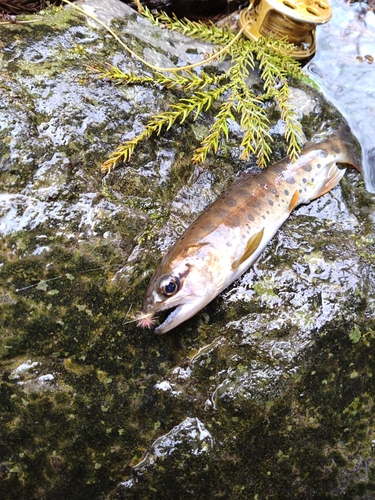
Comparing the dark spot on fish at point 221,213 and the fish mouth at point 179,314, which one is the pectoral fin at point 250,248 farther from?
the fish mouth at point 179,314

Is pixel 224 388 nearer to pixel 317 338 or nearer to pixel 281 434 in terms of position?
pixel 281 434

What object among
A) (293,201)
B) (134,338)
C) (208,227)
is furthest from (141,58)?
(134,338)

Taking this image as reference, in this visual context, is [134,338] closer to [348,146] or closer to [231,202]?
[231,202]

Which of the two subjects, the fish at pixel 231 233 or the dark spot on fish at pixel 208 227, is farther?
the dark spot on fish at pixel 208 227

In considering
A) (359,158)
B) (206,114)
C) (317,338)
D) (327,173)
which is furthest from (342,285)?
(206,114)

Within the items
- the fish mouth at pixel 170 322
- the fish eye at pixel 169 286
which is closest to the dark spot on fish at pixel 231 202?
the fish eye at pixel 169 286

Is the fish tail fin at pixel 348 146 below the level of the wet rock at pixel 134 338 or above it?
above

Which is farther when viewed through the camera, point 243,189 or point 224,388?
point 243,189

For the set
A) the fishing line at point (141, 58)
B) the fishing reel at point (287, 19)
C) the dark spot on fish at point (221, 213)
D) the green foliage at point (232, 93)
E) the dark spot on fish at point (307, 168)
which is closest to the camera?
the dark spot on fish at point (221, 213)

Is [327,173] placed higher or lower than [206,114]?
lower
